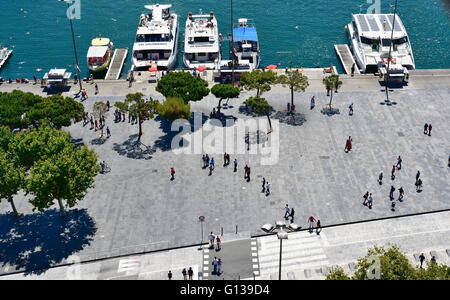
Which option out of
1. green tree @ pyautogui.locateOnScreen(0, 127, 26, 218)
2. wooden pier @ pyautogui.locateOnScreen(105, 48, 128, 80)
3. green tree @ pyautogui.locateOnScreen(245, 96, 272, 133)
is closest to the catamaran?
wooden pier @ pyautogui.locateOnScreen(105, 48, 128, 80)

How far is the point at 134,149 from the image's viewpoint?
260 ft

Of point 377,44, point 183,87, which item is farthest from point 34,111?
point 377,44

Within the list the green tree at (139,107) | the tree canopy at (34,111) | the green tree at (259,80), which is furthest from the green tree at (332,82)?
the tree canopy at (34,111)

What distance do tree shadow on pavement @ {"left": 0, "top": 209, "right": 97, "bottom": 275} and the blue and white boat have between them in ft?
144

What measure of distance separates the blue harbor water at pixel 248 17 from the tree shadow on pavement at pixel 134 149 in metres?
29.4

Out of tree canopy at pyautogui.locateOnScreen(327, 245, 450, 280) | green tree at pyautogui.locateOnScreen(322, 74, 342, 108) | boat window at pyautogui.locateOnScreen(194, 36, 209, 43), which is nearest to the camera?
tree canopy at pyautogui.locateOnScreen(327, 245, 450, 280)

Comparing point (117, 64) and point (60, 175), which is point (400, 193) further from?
point (117, 64)

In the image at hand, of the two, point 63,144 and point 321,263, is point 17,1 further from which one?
point 321,263

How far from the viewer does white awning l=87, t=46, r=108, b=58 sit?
104 m

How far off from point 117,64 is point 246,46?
24.4 meters

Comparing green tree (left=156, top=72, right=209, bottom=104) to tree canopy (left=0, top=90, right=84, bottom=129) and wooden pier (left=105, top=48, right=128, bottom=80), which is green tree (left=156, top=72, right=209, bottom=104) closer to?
tree canopy (left=0, top=90, right=84, bottom=129)

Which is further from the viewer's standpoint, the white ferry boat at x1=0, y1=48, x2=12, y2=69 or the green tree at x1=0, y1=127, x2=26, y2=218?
the white ferry boat at x1=0, y1=48, x2=12, y2=69
